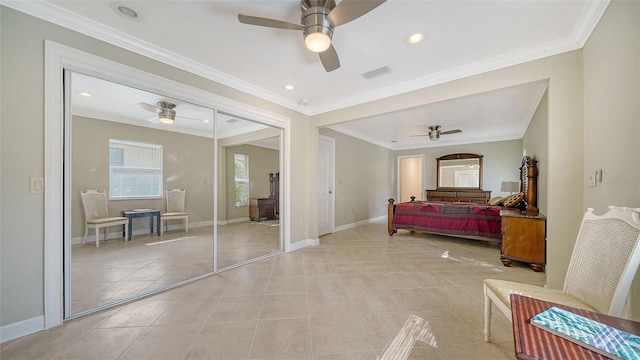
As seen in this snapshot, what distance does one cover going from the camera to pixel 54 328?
1872 mm

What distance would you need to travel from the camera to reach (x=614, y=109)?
168 cm

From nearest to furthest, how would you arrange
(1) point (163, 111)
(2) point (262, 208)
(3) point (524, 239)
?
(1) point (163, 111) → (3) point (524, 239) → (2) point (262, 208)

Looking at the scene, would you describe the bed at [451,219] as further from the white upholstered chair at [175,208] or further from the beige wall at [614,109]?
the white upholstered chair at [175,208]

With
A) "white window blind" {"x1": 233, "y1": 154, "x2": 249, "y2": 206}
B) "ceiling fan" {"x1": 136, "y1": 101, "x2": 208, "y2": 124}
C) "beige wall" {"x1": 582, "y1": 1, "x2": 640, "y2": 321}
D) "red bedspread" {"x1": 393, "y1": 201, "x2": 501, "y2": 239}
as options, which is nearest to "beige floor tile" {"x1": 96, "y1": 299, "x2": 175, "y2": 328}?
"ceiling fan" {"x1": 136, "y1": 101, "x2": 208, "y2": 124}

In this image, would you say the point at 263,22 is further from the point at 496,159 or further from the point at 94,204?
the point at 496,159

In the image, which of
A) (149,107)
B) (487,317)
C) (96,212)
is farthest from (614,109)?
(96,212)

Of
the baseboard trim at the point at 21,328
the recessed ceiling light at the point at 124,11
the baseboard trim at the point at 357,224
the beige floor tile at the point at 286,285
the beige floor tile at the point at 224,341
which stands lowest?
the baseboard trim at the point at 357,224

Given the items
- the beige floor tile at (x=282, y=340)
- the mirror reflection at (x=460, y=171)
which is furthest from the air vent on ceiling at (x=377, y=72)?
the mirror reflection at (x=460, y=171)

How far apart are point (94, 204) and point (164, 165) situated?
86 centimetres

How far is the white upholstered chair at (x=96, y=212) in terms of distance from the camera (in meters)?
2.47

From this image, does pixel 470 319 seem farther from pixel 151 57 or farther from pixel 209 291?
pixel 151 57

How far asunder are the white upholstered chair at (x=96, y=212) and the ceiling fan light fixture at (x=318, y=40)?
2.72m

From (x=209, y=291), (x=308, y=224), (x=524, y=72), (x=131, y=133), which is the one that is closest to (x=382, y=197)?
(x=308, y=224)

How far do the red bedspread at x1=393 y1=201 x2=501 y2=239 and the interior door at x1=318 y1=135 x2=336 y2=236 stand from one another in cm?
154
